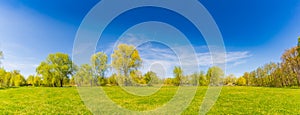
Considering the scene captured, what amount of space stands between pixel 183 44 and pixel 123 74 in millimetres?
35672

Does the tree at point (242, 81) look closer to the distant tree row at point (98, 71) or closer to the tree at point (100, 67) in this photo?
the distant tree row at point (98, 71)

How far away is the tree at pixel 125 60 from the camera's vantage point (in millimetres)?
48656

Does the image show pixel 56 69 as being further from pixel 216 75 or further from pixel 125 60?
pixel 216 75

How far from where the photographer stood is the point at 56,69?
228ft

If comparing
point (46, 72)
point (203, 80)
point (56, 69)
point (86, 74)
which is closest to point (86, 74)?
point (86, 74)

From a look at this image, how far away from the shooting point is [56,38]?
3238cm

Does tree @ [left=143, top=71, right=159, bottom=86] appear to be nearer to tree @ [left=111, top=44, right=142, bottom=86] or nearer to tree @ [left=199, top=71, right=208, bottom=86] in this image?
tree @ [left=111, top=44, right=142, bottom=86]

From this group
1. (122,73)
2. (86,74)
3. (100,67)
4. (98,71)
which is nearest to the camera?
(122,73)

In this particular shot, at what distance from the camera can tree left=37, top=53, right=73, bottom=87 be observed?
67.9 metres

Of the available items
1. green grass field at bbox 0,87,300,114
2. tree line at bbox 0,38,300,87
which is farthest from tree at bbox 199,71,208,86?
green grass field at bbox 0,87,300,114

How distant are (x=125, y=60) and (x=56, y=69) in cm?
3426

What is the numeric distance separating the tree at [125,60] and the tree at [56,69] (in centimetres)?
2999

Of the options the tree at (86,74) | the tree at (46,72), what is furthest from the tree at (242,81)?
the tree at (46,72)

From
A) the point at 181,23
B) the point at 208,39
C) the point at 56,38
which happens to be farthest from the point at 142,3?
the point at 56,38
